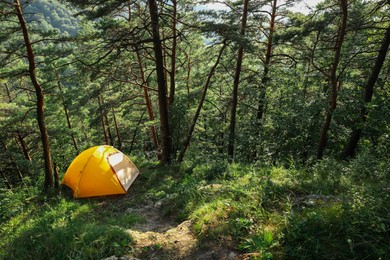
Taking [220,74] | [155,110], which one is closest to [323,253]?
[220,74]

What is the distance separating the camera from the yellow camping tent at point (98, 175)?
26.2 feet

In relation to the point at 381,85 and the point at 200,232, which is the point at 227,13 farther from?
the point at 200,232

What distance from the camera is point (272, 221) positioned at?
12.0ft

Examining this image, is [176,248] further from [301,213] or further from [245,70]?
[245,70]

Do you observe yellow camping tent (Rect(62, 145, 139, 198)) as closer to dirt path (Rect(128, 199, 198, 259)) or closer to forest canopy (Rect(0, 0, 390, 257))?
forest canopy (Rect(0, 0, 390, 257))

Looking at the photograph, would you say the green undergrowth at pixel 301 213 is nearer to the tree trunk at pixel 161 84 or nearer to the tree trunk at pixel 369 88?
the tree trunk at pixel 369 88

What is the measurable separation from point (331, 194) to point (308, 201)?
0.63 metres

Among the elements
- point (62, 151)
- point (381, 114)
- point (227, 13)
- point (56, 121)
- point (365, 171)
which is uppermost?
point (227, 13)

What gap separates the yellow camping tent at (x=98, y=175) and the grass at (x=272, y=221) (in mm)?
Answer: 1175

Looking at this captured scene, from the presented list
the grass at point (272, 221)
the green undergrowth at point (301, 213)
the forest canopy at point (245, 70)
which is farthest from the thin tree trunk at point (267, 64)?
the green undergrowth at point (301, 213)

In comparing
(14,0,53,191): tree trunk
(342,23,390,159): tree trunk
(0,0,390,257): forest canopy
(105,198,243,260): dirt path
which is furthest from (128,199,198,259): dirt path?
(14,0,53,191): tree trunk

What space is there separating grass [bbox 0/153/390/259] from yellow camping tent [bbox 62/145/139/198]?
1.17 m

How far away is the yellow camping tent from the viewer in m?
7.99

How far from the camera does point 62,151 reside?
51.9 ft
